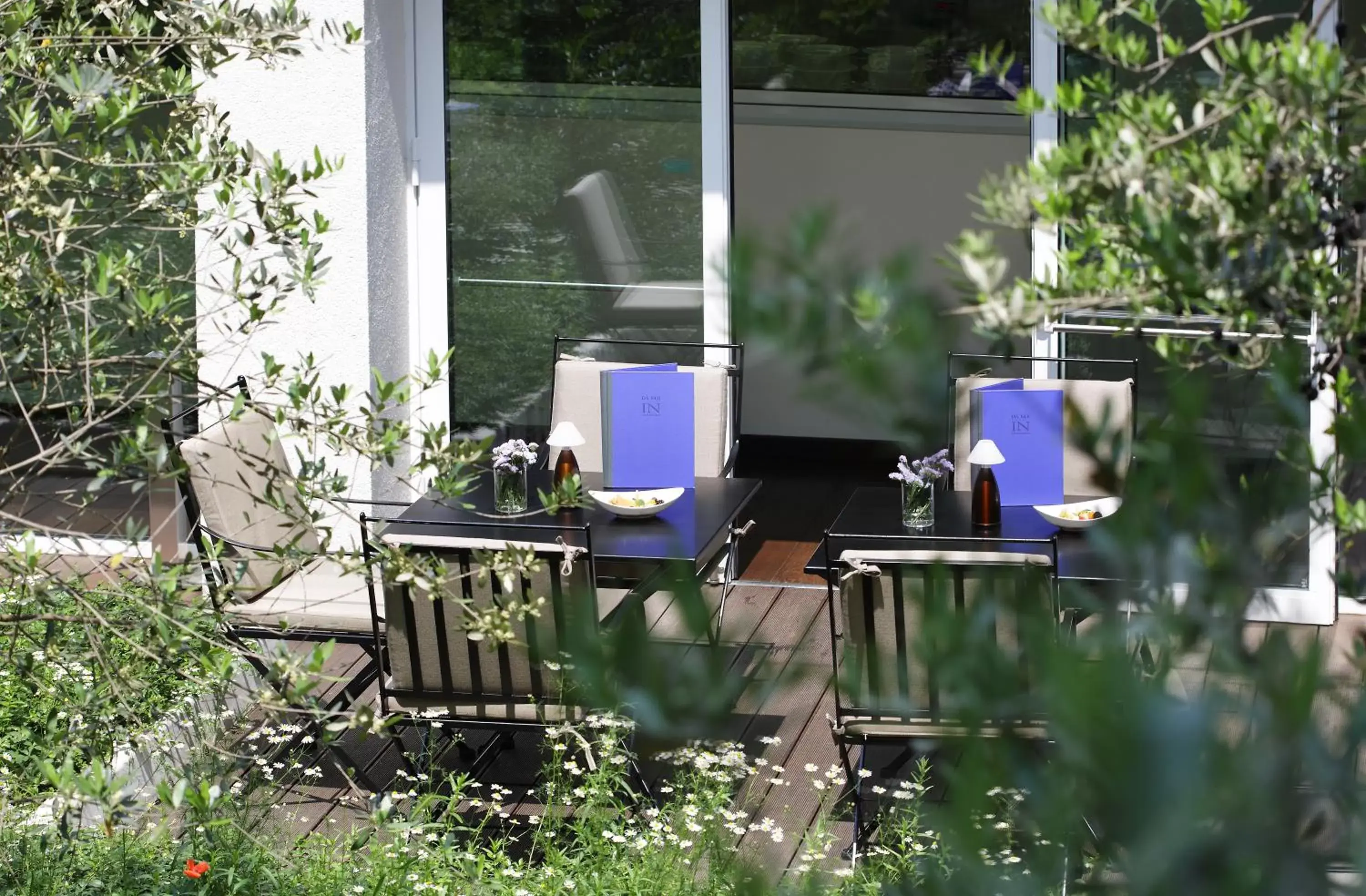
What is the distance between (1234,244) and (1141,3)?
22 cm

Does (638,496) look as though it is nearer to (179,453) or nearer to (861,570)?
(861,570)

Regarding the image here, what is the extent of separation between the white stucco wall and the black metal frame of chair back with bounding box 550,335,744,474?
71 cm

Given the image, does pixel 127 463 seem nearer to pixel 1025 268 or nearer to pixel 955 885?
→ pixel 955 885

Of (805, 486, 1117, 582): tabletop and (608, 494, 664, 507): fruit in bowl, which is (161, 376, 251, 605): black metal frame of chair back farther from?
(805, 486, 1117, 582): tabletop

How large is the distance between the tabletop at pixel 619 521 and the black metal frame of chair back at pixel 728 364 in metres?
0.56

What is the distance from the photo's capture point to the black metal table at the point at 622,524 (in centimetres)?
416

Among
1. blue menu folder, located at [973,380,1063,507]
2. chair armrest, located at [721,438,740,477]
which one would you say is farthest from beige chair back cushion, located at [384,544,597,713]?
chair armrest, located at [721,438,740,477]

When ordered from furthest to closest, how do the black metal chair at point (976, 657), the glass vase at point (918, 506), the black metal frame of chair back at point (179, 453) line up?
the glass vase at point (918, 506)
the black metal frame of chair back at point (179, 453)
the black metal chair at point (976, 657)

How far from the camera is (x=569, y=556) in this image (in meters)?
3.47

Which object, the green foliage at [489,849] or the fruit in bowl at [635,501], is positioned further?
the fruit in bowl at [635,501]

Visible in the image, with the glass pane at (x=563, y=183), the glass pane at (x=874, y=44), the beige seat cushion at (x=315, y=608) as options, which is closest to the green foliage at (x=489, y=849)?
the beige seat cushion at (x=315, y=608)

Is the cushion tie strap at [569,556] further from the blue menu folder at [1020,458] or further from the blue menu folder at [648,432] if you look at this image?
the blue menu folder at [1020,458]

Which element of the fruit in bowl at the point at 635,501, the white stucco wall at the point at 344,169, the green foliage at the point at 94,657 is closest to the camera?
the green foliage at the point at 94,657

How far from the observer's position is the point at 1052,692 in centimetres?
59
